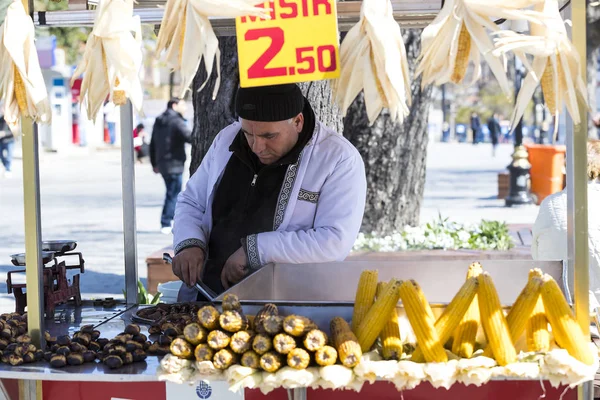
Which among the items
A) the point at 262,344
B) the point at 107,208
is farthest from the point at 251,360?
the point at 107,208

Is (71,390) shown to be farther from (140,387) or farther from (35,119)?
(35,119)

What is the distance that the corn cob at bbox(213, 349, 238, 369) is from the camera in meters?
2.61

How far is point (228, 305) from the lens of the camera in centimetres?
275

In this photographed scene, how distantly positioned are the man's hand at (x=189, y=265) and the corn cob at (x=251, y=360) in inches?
54.2

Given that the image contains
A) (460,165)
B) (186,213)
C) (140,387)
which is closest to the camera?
(140,387)

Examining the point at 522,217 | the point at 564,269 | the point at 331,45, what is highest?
the point at 331,45

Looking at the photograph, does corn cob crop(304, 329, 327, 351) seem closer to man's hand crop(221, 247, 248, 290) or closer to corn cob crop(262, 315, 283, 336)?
corn cob crop(262, 315, 283, 336)

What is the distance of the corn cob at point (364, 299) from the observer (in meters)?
2.85

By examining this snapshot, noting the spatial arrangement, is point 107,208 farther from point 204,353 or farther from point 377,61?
point 377,61

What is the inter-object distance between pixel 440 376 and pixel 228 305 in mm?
730

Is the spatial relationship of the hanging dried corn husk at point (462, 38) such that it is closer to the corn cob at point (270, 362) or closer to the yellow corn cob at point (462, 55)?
the yellow corn cob at point (462, 55)

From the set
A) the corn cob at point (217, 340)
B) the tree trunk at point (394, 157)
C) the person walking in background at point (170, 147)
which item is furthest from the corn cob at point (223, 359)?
the person walking in background at point (170, 147)

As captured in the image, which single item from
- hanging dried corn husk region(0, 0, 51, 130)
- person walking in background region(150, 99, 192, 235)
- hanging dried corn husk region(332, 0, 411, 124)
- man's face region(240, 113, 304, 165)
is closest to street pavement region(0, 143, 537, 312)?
person walking in background region(150, 99, 192, 235)

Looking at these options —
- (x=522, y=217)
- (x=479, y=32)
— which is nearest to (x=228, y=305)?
(x=479, y=32)
